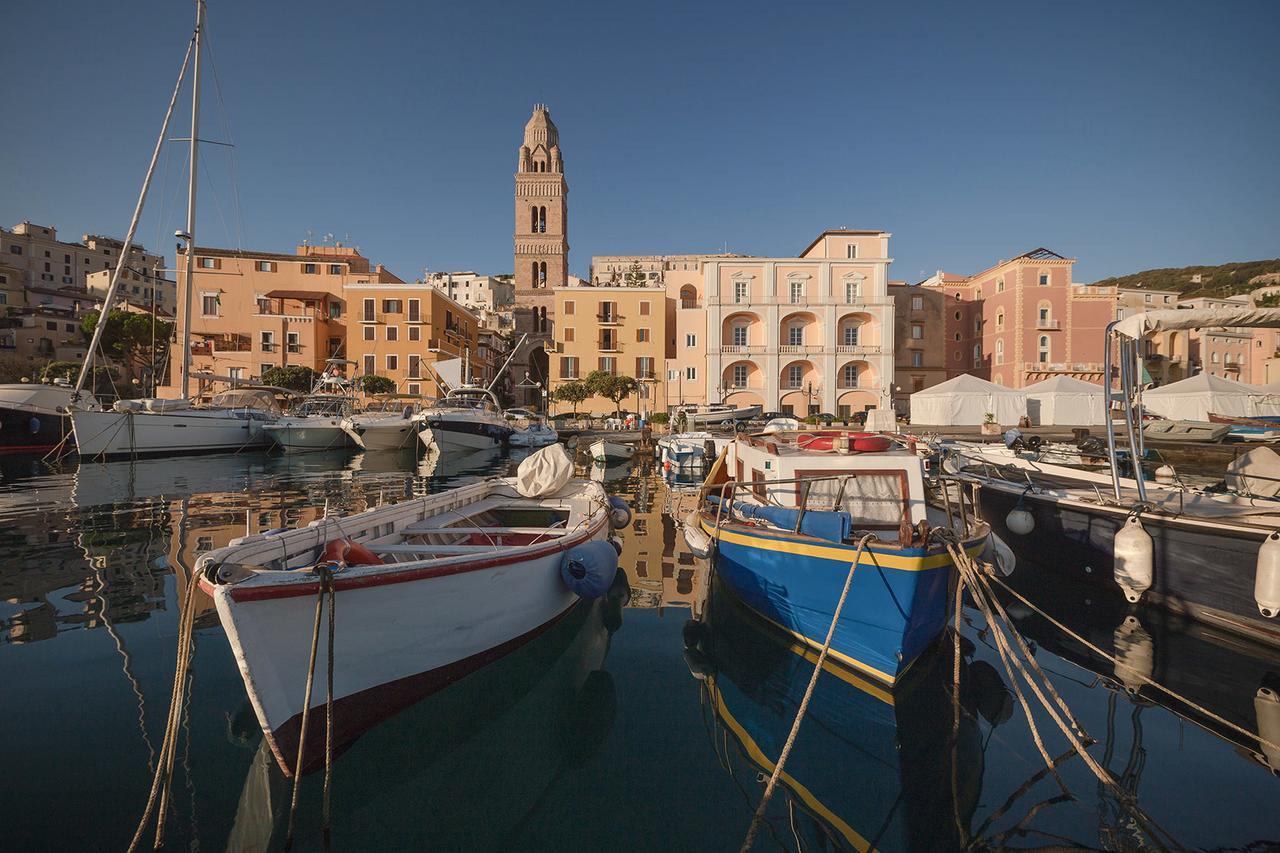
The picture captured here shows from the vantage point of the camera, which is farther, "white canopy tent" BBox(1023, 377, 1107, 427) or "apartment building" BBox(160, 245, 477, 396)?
"apartment building" BBox(160, 245, 477, 396)

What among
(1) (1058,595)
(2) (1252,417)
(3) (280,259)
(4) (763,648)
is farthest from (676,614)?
(3) (280,259)

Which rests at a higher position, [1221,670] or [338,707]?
[338,707]

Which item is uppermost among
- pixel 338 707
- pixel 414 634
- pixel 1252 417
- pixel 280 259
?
pixel 280 259

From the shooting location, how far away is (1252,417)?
24469mm

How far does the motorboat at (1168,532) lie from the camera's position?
6844 millimetres

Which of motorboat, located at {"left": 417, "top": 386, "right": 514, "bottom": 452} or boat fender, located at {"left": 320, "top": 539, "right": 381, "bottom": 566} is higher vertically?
motorboat, located at {"left": 417, "top": 386, "right": 514, "bottom": 452}

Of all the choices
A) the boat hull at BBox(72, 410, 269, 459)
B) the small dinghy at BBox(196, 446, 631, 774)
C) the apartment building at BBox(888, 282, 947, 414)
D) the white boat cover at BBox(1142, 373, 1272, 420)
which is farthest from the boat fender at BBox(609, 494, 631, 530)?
the apartment building at BBox(888, 282, 947, 414)

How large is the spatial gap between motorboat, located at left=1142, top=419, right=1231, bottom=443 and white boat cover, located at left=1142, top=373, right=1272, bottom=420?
777 mm

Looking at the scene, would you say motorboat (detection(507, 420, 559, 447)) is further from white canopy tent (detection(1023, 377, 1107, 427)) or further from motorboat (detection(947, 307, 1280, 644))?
motorboat (detection(947, 307, 1280, 644))

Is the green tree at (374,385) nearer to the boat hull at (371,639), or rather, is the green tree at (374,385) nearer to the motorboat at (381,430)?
the motorboat at (381,430)

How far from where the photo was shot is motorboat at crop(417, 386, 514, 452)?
29.8 m

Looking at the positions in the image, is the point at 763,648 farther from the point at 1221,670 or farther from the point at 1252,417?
the point at 1252,417

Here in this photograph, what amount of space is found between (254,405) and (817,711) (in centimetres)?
3632

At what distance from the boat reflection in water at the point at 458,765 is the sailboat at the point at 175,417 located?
2577 cm
